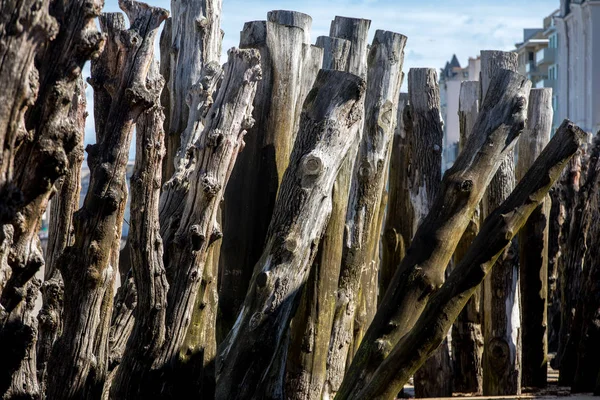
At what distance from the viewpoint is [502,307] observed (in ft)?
27.7

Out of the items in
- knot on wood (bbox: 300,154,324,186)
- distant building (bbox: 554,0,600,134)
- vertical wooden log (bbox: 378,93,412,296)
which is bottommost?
knot on wood (bbox: 300,154,324,186)

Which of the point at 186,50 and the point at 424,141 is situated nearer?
the point at 186,50

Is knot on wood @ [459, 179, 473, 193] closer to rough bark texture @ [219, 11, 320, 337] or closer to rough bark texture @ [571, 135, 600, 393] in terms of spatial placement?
rough bark texture @ [219, 11, 320, 337]

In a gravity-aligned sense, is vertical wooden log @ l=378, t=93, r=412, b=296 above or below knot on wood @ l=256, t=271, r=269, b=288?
above

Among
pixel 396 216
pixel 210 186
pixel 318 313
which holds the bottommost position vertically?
pixel 318 313

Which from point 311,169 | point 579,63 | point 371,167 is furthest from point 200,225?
point 579,63

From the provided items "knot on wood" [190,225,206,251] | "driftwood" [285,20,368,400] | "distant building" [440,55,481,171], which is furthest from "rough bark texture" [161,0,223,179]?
"distant building" [440,55,481,171]

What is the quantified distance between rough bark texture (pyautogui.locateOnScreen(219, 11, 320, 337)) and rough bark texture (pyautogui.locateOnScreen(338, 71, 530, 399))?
1.04 metres

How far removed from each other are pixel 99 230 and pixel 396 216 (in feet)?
15.3

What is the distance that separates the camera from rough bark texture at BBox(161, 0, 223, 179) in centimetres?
684

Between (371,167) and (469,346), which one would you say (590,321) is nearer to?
(469,346)

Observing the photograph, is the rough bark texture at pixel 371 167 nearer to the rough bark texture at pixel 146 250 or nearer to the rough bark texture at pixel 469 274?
the rough bark texture at pixel 469 274

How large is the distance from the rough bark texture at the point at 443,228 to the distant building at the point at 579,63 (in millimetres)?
40050

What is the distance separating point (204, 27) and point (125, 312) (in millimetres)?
2037
